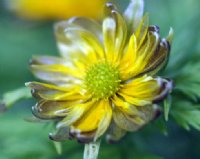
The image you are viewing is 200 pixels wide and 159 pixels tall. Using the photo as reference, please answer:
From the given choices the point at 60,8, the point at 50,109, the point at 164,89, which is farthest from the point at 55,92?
the point at 60,8

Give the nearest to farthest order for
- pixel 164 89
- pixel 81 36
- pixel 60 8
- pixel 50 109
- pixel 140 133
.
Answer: pixel 164 89
pixel 50 109
pixel 81 36
pixel 140 133
pixel 60 8

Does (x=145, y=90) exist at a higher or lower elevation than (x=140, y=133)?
higher

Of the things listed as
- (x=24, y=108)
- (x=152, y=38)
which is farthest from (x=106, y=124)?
(x=24, y=108)

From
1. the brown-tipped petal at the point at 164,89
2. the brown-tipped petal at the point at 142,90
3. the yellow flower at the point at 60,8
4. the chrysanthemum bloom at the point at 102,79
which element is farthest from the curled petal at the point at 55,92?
the yellow flower at the point at 60,8

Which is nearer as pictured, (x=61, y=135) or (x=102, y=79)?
(x=61, y=135)

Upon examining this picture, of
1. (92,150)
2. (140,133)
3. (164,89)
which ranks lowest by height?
(140,133)

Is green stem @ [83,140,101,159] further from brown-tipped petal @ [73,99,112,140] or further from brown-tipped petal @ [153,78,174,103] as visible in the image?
brown-tipped petal @ [153,78,174,103]

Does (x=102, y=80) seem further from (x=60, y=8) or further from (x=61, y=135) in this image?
(x=60, y=8)

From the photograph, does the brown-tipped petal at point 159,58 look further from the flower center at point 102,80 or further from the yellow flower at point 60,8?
the yellow flower at point 60,8
